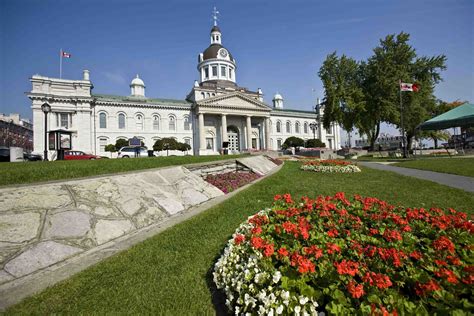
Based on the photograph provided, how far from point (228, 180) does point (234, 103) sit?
3817 centimetres

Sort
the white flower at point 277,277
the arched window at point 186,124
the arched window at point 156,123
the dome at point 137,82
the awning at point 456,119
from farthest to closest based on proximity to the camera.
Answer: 1. the dome at point 137,82
2. the arched window at point 186,124
3. the arched window at point 156,123
4. the awning at point 456,119
5. the white flower at point 277,277

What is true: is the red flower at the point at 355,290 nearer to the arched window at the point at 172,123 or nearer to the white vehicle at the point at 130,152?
the white vehicle at the point at 130,152

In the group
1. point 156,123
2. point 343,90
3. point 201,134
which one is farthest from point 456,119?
point 156,123

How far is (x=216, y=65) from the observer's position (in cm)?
5388

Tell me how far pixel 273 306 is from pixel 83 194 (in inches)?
165

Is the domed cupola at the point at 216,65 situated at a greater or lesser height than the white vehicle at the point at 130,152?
greater

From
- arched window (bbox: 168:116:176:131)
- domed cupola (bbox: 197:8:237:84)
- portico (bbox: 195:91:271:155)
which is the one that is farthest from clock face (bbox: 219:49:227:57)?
arched window (bbox: 168:116:176:131)

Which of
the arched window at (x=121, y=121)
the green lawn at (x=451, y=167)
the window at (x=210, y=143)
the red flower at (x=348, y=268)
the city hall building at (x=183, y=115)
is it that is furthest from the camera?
the window at (x=210, y=143)

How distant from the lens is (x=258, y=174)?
412 inches

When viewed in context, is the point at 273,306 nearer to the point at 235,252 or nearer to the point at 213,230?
the point at 235,252

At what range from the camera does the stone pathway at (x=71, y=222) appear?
253 cm

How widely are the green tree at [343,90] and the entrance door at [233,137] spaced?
2100 cm

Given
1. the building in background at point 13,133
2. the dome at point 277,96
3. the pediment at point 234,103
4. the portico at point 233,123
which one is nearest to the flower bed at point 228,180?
the portico at point 233,123

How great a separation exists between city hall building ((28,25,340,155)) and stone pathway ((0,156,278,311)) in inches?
1426
